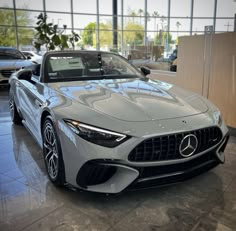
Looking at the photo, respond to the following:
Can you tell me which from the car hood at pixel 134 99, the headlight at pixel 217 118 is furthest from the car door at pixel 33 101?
the headlight at pixel 217 118

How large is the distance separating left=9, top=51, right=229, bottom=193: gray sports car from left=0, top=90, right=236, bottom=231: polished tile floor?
0.66 feet

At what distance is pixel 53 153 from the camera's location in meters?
2.30

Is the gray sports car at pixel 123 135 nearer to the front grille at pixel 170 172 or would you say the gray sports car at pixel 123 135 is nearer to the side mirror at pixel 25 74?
the front grille at pixel 170 172

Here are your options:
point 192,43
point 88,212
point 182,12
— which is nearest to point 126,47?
point 182,12

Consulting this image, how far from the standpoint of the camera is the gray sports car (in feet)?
6.09

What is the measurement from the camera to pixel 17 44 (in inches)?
563

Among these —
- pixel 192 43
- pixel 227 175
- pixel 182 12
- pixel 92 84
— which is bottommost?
pixel 227 175

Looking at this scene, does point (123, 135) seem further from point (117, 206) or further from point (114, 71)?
point (114, 71)

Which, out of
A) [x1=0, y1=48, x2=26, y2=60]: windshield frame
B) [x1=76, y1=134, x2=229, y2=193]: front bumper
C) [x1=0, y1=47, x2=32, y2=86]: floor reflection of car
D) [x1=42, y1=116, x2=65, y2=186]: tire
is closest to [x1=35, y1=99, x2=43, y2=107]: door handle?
[x1=42, y1=116, x2=65, y2=186]: tire

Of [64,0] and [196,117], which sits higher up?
[64,0]

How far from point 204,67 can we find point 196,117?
246cm

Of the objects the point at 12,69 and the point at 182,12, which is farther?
the point at 182,12

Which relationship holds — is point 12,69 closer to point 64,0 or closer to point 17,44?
point 17,44

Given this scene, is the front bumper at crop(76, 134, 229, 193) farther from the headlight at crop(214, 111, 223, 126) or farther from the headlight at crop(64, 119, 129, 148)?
the headlight at crop(214, 111, 223, 126)
